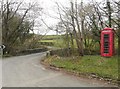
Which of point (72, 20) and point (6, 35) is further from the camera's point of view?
point (6, 35)

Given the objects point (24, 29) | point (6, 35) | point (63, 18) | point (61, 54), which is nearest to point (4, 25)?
point (6, 35)

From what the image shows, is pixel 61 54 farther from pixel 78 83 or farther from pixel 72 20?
pixel 78 83

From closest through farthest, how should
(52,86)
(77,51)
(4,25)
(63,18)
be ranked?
1. (52,86)
2. (77,51)
3. (63,18)
4. (4,25)

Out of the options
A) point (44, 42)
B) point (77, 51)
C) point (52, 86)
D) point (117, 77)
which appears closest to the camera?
point (52, 86)

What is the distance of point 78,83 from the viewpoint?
1173cm

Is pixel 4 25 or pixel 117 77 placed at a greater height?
pixel 4 25

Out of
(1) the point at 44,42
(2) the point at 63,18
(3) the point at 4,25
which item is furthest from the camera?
(1) the point at 44,42

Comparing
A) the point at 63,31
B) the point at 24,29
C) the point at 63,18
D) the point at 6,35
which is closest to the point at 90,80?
the point at 63,18

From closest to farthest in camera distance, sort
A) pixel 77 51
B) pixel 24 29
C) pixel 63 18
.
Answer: pixel 77 51 < pixel 63 18 < pixel 24 29

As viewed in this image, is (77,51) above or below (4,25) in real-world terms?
below

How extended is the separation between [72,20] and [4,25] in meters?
12.8

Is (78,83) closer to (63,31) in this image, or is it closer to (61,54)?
(61,54)

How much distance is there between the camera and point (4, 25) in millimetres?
33938

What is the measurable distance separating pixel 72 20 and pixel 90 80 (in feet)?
45.8
